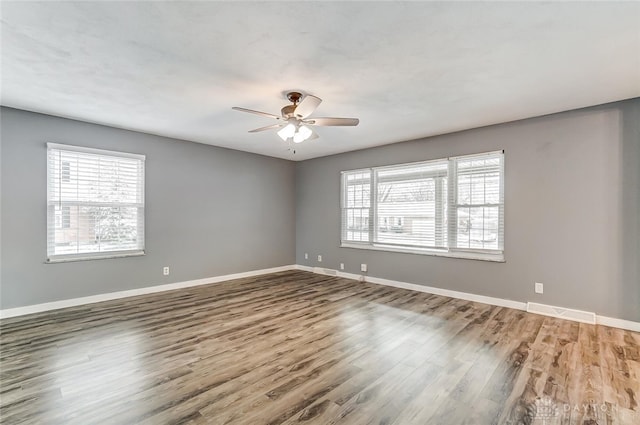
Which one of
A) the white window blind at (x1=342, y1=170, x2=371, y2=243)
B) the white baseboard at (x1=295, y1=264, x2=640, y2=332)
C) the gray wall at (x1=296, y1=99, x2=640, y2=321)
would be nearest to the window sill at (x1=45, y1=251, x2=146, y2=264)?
the white window blind at (x1=342, y1=170, x2=371, y2=243)

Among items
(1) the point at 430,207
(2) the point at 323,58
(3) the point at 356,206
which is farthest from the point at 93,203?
(1) the point at 430,207

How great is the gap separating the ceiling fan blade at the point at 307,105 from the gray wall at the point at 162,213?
10.3 feet

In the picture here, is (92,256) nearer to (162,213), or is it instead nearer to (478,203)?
(162,213)

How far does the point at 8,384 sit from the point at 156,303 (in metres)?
2.06

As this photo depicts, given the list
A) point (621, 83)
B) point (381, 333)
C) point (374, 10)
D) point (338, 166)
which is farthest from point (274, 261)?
point (621, 83)

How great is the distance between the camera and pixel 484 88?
3.09 m

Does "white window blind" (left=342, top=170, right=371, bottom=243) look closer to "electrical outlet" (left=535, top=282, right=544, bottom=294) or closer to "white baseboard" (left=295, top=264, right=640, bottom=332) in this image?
"white baseboard" (left=295, top=264, right=640, bottom=332)

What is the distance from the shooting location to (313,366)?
8.22 ft

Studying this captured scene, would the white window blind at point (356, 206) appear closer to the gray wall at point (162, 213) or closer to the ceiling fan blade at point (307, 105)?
the gray wall at point (162, 213)

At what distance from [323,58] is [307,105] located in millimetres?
475

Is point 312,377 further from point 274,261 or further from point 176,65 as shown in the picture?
point 274,261

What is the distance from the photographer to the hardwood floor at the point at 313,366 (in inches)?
75.4

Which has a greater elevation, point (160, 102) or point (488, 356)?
point (160, 102)

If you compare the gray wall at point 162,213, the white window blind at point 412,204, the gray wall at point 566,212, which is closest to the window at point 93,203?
the gray wall at point 162,213
